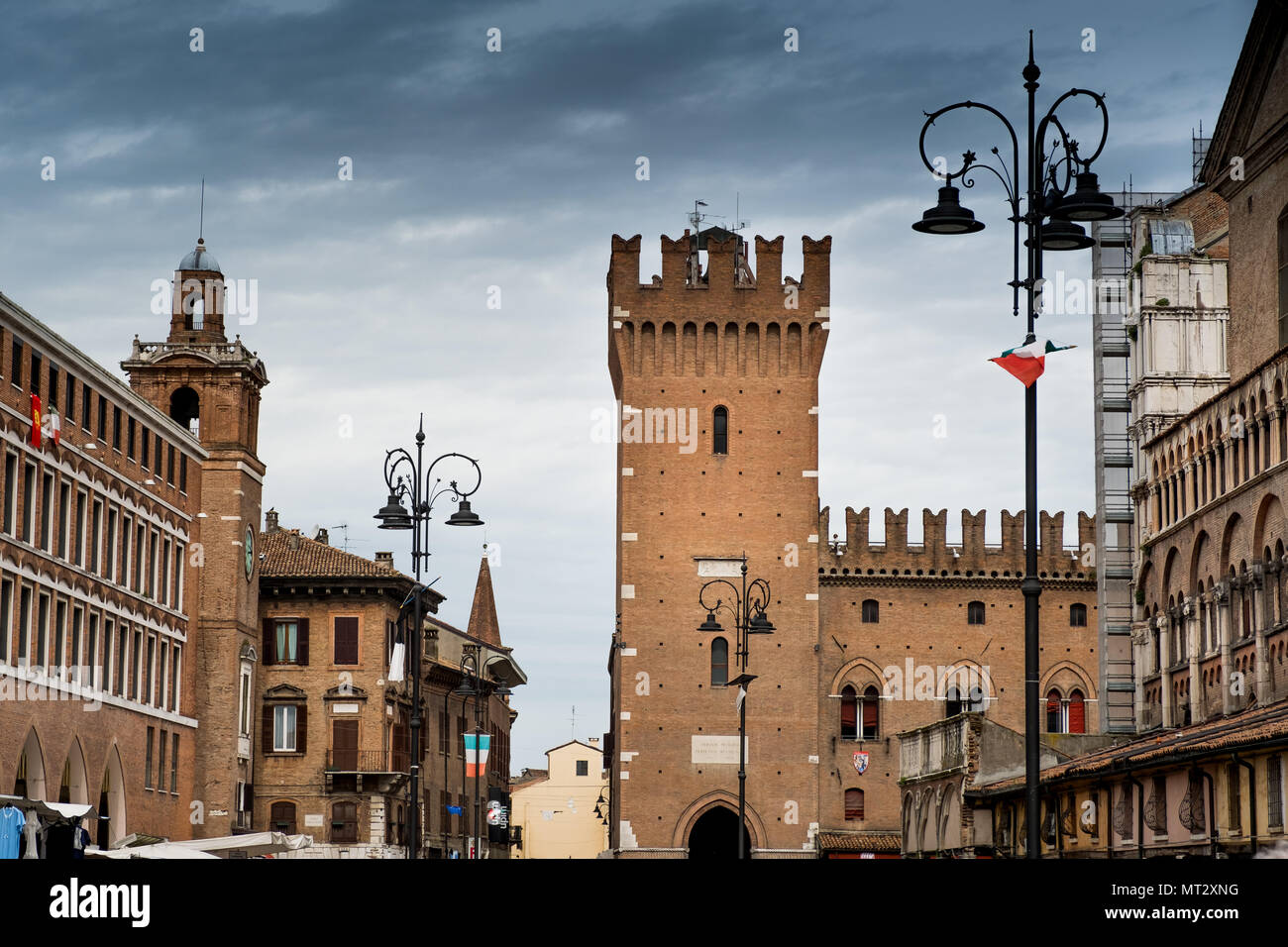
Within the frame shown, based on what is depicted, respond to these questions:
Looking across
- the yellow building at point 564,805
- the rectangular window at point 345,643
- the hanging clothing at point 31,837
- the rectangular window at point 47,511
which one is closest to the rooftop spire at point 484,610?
the yellow building at point 564,805

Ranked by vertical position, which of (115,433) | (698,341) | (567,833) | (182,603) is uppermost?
(698,341)

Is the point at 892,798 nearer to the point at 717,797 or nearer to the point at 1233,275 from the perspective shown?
the point at 717,797

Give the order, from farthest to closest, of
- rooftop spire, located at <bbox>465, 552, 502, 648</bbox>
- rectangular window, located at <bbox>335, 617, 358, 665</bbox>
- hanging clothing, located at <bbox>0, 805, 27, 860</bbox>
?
rooftop spire, located at <bbox>465, 552, 502, 648</bbox> < rectangular window, located at <bbox>335, 617, 358, 665</bbox> < hanging clothing, located at <bbox>0, 805, 27, 860</bbox>

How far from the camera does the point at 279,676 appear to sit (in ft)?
230

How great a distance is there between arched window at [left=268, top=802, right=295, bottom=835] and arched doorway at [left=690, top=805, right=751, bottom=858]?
1401 centimetres

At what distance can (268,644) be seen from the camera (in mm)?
71000

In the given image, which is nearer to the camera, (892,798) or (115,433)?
(115,433)

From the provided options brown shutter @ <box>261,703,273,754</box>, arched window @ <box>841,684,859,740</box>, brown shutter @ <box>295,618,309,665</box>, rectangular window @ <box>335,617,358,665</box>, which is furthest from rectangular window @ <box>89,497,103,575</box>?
arched window @ <box>841,684,859,740</box>

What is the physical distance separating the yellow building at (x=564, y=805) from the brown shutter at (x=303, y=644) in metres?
59.2

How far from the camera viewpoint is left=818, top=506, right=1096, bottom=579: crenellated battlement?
7025 cm

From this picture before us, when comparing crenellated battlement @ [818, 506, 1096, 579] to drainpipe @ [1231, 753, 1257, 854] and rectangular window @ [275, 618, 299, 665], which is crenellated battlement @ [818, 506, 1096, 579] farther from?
drainpipe @ [1231, 753, 1257, 854]
